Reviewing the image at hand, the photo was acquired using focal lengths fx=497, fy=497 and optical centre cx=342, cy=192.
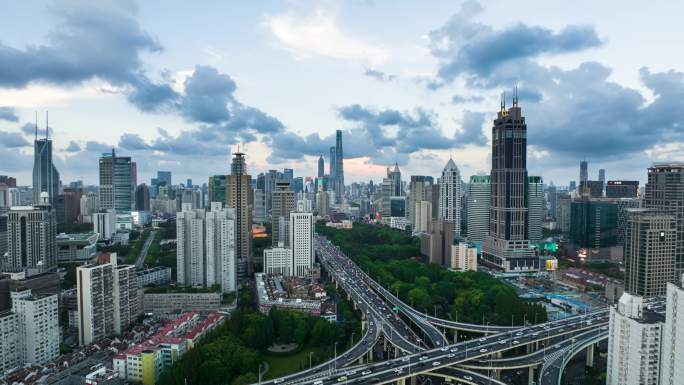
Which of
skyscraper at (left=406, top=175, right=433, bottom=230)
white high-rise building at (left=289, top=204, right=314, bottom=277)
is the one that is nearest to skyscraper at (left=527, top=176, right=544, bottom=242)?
skyscraper at (left=406, top=175, right=433, bottom=230)

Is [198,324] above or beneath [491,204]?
beneath

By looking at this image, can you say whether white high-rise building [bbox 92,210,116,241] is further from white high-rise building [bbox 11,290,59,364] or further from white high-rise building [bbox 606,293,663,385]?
white high-rise building [bbox 606,293,663,385]

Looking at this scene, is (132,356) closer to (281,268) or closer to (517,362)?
(517,362)

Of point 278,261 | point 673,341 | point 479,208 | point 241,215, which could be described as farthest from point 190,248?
point 479,208

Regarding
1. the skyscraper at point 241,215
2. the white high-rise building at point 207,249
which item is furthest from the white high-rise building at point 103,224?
the white high-rise building at point 207,249

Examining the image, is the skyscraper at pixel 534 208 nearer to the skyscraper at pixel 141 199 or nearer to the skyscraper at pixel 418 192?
the skyscraper at pixel 418 192

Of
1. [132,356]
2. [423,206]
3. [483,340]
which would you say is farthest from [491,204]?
[132,356]

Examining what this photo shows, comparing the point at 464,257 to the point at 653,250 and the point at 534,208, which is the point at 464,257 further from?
the point at 653,250
